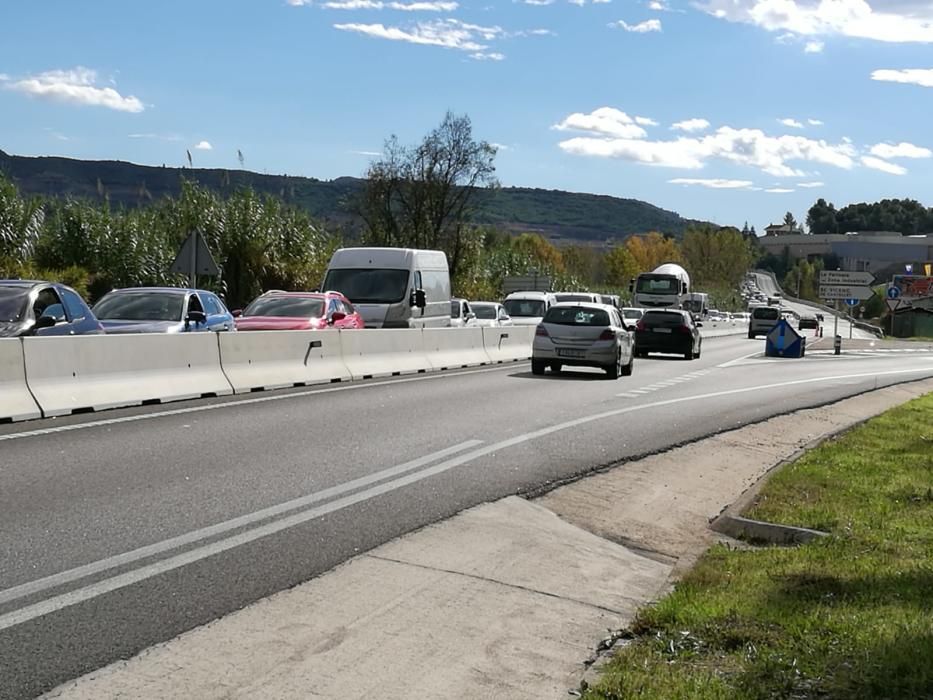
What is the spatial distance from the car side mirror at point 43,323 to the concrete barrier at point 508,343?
16123mm

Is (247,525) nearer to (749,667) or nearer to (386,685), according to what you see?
(386,685)

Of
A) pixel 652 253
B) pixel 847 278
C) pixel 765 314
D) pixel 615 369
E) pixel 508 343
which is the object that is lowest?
pixel 765 314

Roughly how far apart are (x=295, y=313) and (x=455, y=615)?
17060 millimetres

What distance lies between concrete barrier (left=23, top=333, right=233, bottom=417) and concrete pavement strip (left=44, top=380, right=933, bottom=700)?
6.21m

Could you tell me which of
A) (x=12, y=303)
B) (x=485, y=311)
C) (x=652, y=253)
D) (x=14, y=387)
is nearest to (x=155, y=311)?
(x=12, y=303)

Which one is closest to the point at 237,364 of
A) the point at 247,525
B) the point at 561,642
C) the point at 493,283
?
the point at 247,525

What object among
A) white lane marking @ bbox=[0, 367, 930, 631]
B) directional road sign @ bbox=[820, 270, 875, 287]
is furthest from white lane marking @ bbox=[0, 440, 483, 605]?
directional road sign @ bbox=[820, 270, 875, 287]

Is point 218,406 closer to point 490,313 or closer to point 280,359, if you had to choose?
point 280,359

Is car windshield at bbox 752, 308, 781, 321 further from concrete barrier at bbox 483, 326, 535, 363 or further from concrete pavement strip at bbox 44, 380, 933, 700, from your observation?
concrete pavement strip at bbox 44, 380, 933, 700

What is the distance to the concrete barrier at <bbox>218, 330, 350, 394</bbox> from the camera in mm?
17500

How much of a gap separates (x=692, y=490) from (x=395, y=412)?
5192 mm

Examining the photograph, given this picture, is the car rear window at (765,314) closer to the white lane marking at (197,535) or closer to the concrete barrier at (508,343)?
the concrete barrier at (508,343)

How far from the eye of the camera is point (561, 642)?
19.0 feet

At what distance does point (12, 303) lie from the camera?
15.0 m
